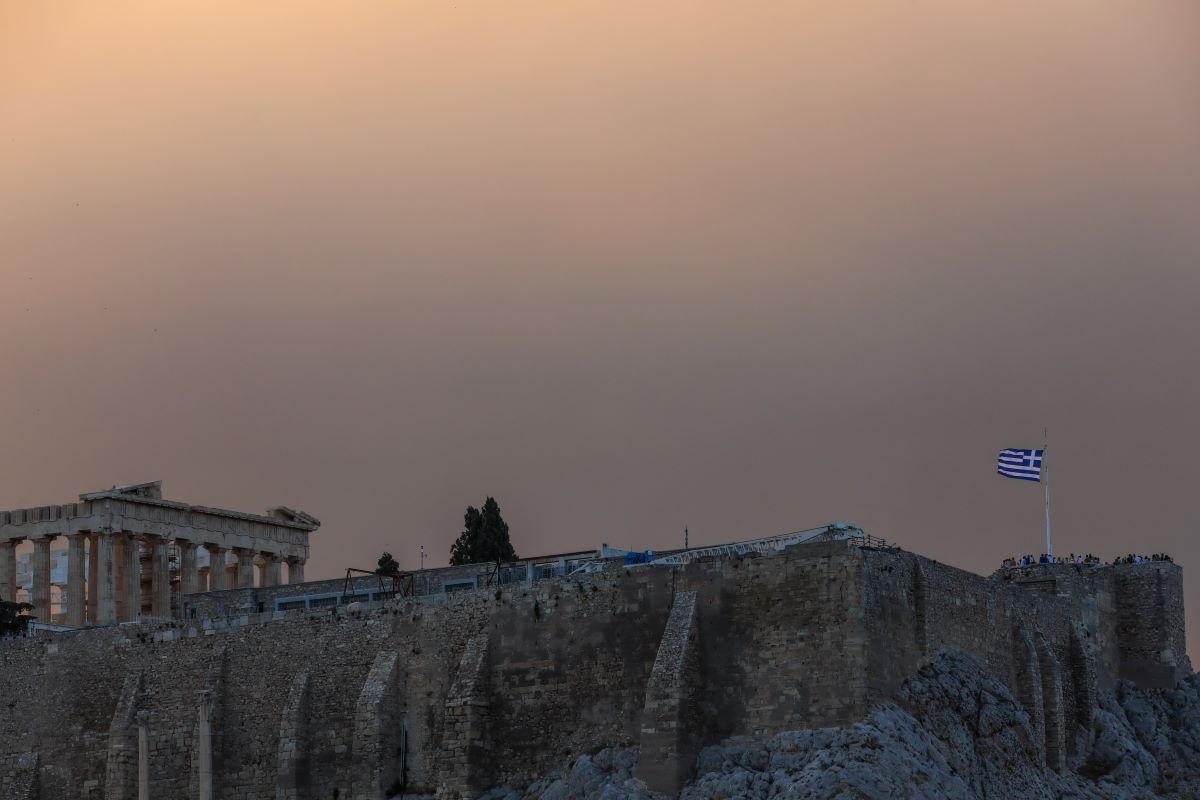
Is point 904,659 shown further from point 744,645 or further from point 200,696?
point 200,696

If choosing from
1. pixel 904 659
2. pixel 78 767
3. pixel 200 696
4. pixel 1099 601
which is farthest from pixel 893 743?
pixel 78 767

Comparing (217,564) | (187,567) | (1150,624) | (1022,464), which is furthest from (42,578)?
(1150,624)

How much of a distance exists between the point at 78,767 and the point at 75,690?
3.00 metres

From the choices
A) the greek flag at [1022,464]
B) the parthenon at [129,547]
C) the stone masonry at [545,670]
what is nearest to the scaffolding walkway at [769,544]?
the stone masonry at [545,670]

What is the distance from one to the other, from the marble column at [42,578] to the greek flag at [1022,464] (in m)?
47.3

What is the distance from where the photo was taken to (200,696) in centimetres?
8375

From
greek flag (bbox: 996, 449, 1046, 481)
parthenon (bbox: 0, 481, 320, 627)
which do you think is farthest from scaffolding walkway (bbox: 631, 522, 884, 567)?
parthenon (bbox: 0, 481, 320, 627)

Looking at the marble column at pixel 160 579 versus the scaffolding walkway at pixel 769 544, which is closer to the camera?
the scaffolding walkway at pixel 769 544

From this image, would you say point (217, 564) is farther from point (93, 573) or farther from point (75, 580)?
point (75, 580)

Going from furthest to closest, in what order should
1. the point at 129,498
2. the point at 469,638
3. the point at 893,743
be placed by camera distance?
1. the point at 129,498
2. the point at 469,638
3. the point at 893,743

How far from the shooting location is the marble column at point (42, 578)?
108625 millimetres

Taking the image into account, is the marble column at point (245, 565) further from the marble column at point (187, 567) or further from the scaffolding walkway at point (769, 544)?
the scaffolding walkway at point (769, 544)

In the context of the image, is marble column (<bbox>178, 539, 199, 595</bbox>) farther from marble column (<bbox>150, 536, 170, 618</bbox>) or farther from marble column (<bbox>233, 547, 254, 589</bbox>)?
marble column (<bbox>233, 547, 254, 589</bbox>)

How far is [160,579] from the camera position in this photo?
109 meters
